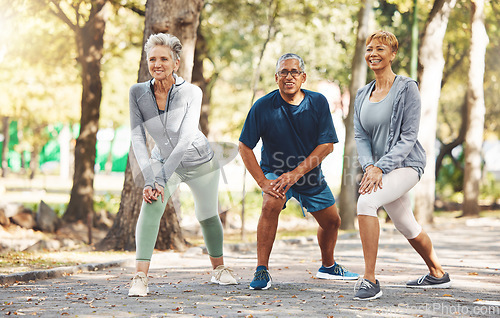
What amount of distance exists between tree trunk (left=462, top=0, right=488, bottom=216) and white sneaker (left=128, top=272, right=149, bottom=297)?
16210 mm

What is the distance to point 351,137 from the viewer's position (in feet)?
58.1

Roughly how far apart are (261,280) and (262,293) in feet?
0.63

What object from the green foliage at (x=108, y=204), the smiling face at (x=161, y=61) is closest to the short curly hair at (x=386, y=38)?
the smiling face at (x=161, y=61)

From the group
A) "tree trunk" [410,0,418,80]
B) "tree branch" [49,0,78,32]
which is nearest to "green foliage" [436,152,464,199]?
"tree trunk" [410,0,418,80]

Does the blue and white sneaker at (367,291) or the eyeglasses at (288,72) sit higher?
the eyeglasses at (288,72)

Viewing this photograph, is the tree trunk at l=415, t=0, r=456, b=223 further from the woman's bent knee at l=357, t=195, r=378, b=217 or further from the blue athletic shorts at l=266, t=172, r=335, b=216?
the woman's bent knee at l=357, t=195, r=378, b=217

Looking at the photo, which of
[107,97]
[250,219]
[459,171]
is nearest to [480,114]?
[250,219]

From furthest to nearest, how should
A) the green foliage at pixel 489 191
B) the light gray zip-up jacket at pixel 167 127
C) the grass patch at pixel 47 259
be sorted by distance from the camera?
the green foliage at pixel 489 191, the grass patch at pixel 47 259, the light gray zip-up jacket at pixel 167 127

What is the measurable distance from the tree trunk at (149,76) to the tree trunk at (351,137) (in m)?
6.65

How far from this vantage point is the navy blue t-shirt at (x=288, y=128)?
6594 mm

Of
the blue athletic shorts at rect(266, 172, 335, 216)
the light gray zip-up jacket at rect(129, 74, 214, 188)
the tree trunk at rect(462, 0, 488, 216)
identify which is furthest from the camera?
the tree trunk at rect(462, 0, 488, 216)

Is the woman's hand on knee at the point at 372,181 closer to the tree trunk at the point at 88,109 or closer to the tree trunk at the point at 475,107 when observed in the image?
the tree trunk at the point at 88,109

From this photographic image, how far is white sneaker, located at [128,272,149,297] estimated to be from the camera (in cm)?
611

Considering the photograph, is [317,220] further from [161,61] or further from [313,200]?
[161,61]
